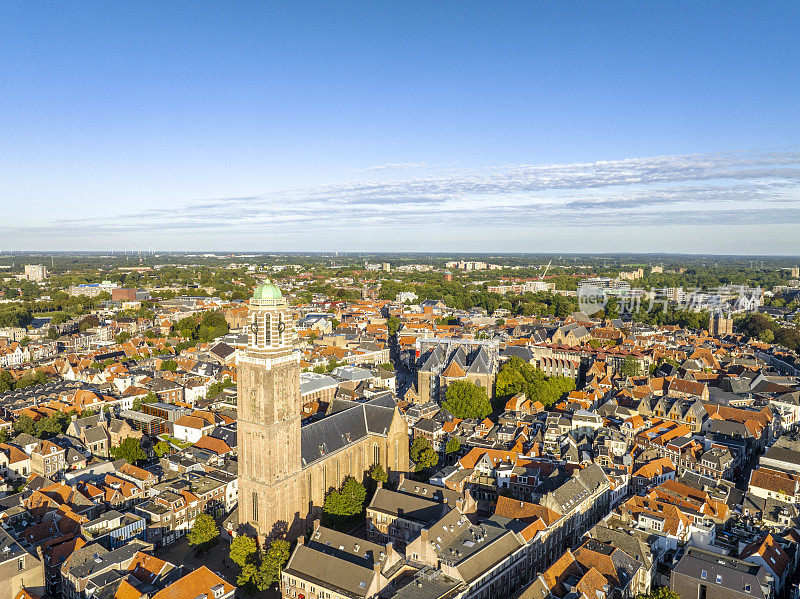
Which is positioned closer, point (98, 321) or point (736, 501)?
point (736, 501)

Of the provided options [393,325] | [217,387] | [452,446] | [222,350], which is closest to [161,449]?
[217,387]

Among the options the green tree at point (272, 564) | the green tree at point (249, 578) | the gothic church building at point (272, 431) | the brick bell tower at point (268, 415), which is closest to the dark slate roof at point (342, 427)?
the gothic church building at point (272, 431)

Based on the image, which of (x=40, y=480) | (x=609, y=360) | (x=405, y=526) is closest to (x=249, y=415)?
(x=405, y=526)

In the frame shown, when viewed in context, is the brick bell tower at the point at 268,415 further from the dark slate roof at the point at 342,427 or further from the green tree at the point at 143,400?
the green tree at the point at 143,400

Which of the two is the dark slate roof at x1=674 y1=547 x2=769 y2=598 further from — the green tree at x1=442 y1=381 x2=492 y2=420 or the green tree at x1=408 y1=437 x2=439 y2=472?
the green tree at x1=442 y1=381 x2=492 y2=420

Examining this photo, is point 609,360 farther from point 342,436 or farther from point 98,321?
point 98,321

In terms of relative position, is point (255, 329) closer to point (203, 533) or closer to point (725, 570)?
point (203, 533)
